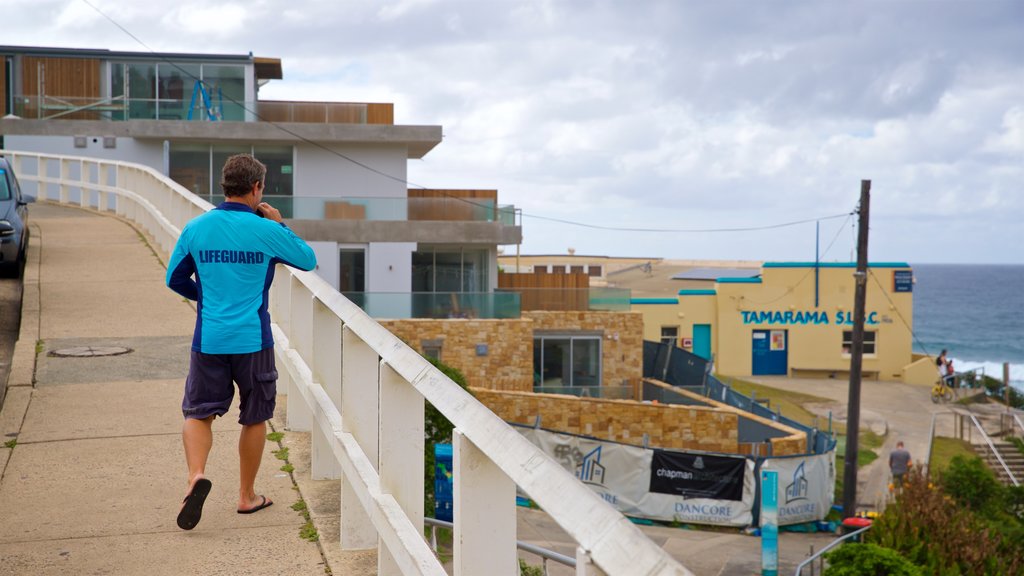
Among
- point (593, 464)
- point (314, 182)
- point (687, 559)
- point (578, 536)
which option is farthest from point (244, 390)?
point (314, 182)

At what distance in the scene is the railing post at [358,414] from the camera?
15.5 ft

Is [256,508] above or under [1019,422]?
above

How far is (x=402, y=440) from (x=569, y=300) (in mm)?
28345

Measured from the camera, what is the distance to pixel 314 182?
35.8 m

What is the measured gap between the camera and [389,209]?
31.7 meters

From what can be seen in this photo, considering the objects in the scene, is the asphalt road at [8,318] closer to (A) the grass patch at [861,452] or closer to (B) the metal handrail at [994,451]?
(A) the grass patch at [861,452]

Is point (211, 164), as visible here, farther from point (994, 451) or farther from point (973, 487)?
point (994, 451)

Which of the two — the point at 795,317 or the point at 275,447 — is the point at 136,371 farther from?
the point at 795,317

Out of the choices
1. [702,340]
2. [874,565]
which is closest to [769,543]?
[874,565]

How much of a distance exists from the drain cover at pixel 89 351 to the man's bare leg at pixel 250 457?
4.72 m

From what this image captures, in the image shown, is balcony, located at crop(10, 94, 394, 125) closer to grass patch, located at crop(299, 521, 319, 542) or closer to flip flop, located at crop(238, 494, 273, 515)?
flip flop, located at crop(238, 494, 273, 515)

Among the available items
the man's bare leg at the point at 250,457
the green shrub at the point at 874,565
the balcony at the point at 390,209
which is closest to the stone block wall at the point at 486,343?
the balcony at the point at 390,209

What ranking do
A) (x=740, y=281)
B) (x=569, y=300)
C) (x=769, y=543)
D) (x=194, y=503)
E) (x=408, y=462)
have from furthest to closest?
(x=740, y=281), (x=569, y=300), (x=769, y=543), (x=194, y=503), (x=408, y=462)

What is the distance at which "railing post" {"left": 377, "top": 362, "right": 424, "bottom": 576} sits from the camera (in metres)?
3.88
